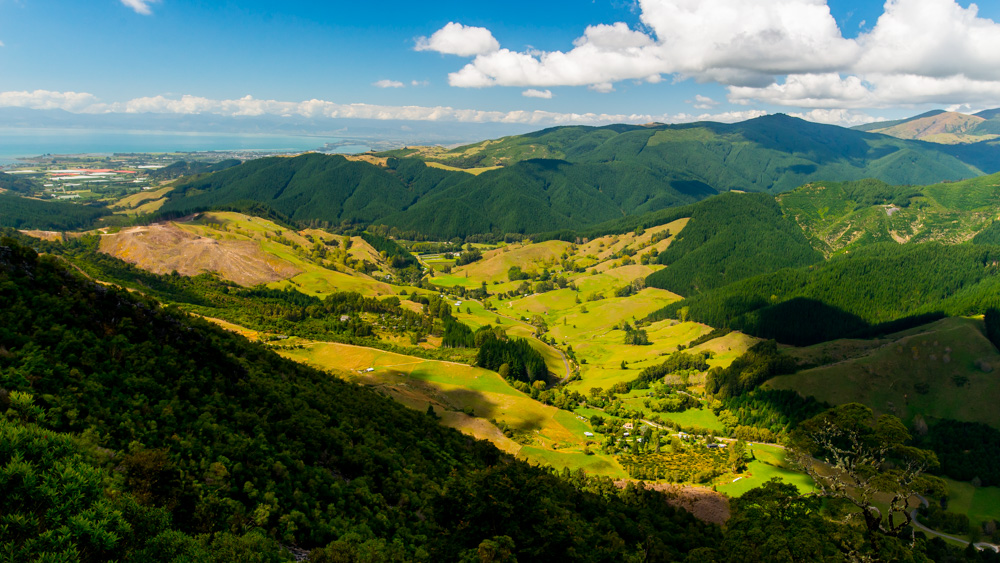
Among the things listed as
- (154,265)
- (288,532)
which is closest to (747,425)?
(288,532)

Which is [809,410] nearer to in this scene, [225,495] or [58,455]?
[225,495]

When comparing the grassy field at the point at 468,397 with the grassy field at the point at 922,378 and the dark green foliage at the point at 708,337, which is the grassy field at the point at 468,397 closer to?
the grassy field at the point at 922,378

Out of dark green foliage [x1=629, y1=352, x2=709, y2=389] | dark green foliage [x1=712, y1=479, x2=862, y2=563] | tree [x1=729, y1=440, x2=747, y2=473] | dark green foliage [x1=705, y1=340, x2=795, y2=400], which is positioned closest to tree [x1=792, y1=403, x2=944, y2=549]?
dark green foliage [x1=712, y1=479, x2=862, y2=563]

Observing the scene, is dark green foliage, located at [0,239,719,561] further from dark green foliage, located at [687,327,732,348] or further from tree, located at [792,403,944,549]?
dark green foliage, located at [687,327,732,348]

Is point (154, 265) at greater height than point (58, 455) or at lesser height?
lesser

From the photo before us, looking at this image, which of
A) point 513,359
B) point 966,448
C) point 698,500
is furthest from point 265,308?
point 966,448

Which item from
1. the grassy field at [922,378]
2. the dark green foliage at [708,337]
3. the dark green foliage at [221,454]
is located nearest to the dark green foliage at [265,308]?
the dark green foliage at [708,337]

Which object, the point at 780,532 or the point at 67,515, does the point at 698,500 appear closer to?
the point at 780,532
